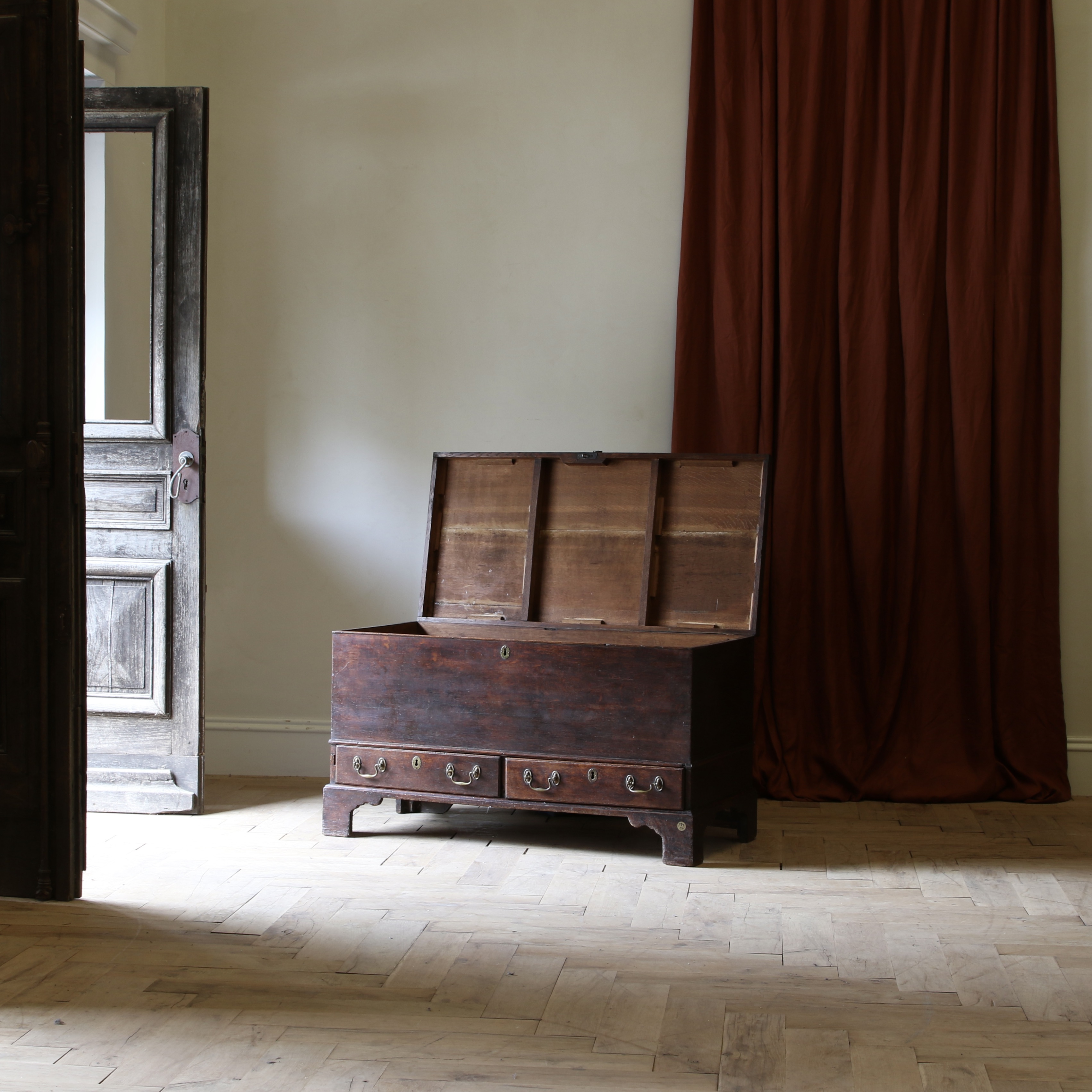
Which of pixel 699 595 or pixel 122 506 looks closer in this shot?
pixel 699 595

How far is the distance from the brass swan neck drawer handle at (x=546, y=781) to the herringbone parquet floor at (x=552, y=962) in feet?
0.60

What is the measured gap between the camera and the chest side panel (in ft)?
10.6

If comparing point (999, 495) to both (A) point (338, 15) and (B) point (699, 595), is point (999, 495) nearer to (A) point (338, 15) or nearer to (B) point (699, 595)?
(B) point (699, 595)

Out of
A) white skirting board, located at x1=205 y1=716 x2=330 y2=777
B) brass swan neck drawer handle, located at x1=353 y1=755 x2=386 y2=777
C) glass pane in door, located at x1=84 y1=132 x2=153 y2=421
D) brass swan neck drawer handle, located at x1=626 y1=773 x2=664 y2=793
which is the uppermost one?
glass pane in door, located at x1=84 y1=132 x2=153 y2=421

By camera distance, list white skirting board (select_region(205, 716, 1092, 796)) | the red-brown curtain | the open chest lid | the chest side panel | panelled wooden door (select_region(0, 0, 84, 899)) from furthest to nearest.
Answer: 1. white skirting board (select_region(205, 716, 1092, 796))
2. the red-brown curtain
3. the open chest lid
4. the chest side panel
5. panelled wooden door (select_region(0, 0, 84, 899))

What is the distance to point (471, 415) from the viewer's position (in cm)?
434

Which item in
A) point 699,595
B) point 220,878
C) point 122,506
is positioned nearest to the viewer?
point 220,878

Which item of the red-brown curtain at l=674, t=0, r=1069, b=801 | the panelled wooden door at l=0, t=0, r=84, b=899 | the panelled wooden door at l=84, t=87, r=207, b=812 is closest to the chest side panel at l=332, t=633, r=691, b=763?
the panelled wooden door at l=84, t=87, r=207, b=812

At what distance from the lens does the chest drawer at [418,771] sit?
3395 mm

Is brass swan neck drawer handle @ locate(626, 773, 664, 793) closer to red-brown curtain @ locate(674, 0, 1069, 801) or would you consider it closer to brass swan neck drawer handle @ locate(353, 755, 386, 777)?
brass swan neck drawer handle @ locate(353, 755, 386, 777)

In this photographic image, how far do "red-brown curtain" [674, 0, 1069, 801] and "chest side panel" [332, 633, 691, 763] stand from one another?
966 mm

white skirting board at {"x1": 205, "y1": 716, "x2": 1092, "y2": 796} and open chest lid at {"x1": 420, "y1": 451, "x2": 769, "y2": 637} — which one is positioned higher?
open chest lid at {"x1": 420, "y1": 451, "x2": 769, "y2": 637}

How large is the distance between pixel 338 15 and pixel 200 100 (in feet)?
2.63

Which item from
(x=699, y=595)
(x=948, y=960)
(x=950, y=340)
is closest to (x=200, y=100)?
(x=699, y=595)
